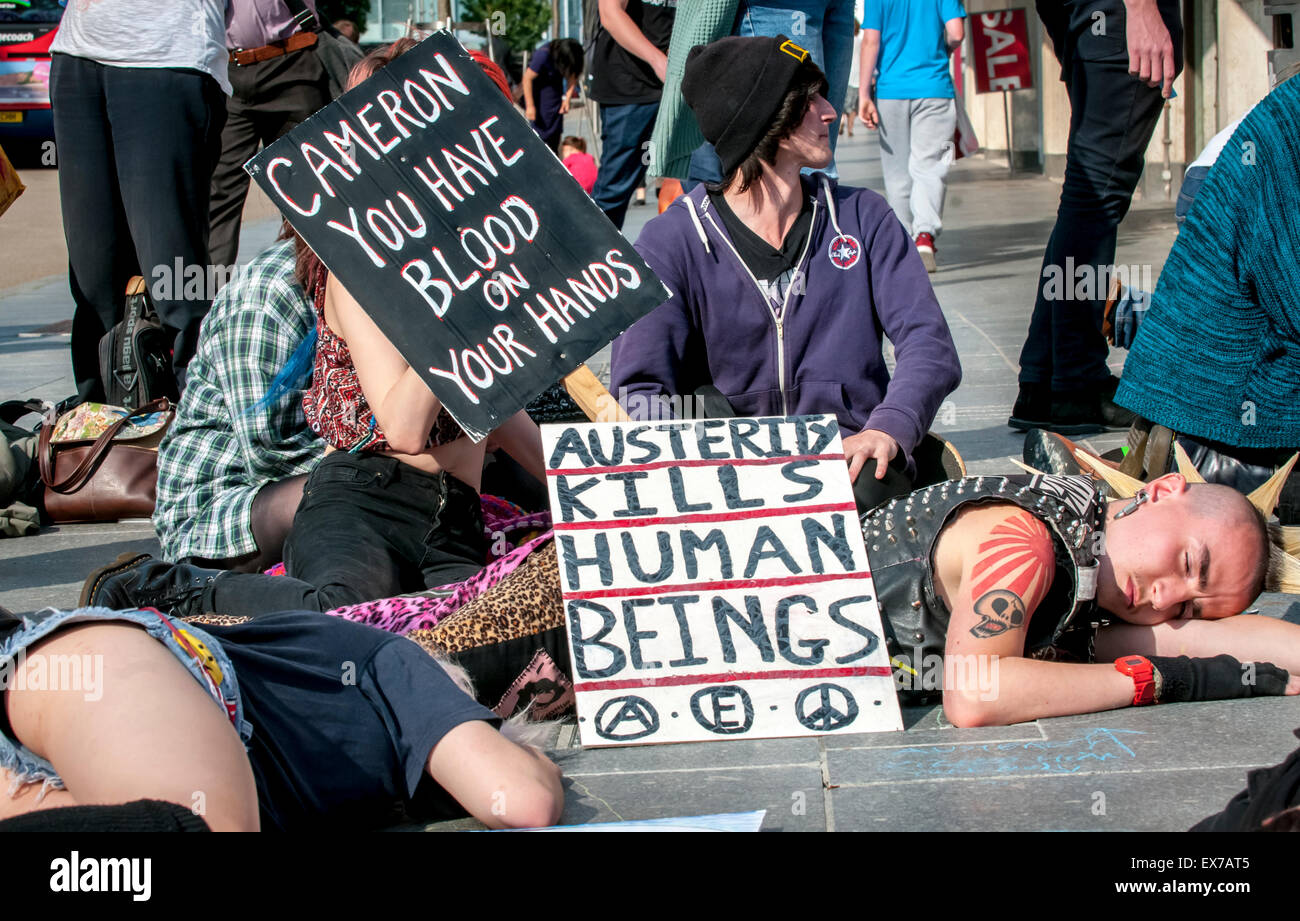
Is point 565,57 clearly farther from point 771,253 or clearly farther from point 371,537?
point 371,537

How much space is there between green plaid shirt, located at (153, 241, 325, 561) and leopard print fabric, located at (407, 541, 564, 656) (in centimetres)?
117

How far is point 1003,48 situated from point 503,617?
513 inches

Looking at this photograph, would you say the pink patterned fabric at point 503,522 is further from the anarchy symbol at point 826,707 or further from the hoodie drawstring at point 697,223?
the anarchy symbol at point 826,707

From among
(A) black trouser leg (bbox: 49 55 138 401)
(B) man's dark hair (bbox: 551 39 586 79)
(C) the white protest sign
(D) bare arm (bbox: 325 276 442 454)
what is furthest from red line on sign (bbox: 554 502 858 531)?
(B) man's dark hair (bbox: 551 39 586 79)

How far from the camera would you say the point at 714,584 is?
296 centimetres

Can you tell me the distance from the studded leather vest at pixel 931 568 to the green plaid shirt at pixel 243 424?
5.69ft

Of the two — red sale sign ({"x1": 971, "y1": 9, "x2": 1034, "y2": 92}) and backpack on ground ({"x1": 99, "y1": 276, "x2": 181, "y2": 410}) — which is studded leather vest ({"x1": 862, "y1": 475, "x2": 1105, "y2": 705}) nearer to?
backpack on ground ({"x1": 99, "y1": 276, "x2": 181, "y2": 410})

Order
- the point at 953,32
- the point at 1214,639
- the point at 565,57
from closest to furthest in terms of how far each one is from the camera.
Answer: the point at 1214,639, the point at 953,32, the point at 565,57

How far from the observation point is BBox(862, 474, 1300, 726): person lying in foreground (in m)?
2.80

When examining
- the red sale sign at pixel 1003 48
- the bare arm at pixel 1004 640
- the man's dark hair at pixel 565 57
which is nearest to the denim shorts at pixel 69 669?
the bare arm at pixel 1004 640

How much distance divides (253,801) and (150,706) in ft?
0.62

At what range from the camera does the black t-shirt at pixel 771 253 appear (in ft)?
12.2

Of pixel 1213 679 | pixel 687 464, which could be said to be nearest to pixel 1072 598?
pixel 1213 679

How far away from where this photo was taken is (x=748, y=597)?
2.95 m
